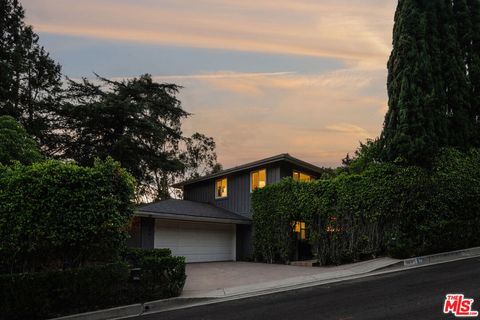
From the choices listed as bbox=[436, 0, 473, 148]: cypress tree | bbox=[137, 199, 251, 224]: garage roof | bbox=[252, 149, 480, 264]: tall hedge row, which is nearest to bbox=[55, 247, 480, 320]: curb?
bbox=[252, 149, 480, 264]: tall hedge row

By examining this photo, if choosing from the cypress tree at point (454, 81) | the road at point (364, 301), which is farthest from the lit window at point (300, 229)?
the road at point (364, 301)

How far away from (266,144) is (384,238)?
19035 millimetres

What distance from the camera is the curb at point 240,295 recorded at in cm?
975

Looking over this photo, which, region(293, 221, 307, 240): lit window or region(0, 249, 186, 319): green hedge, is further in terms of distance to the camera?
region(293, 221, 307, 240): lit window

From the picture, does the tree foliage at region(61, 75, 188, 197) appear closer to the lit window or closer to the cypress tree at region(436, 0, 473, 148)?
the lit window

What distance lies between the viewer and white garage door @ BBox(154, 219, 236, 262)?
21.7m

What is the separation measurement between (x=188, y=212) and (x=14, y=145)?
9161 millimetres

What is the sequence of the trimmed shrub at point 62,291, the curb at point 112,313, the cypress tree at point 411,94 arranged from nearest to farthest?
the trimmed shrub at point 62,291, the curb at point 112,313, the cypress tree at point 411,94

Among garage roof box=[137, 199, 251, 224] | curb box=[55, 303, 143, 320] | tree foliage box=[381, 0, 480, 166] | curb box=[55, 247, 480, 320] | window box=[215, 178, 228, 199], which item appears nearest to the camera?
curb box=[55, 303, 143, 320]

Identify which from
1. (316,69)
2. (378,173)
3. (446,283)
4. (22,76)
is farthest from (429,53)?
(22,76)

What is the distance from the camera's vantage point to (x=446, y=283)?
32.0ft

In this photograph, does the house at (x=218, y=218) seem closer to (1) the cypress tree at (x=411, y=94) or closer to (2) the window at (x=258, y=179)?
(2) the window at (x=258, y=179)

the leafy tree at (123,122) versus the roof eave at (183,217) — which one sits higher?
the leafy tree at (123,122)

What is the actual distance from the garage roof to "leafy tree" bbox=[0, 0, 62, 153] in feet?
47.9
